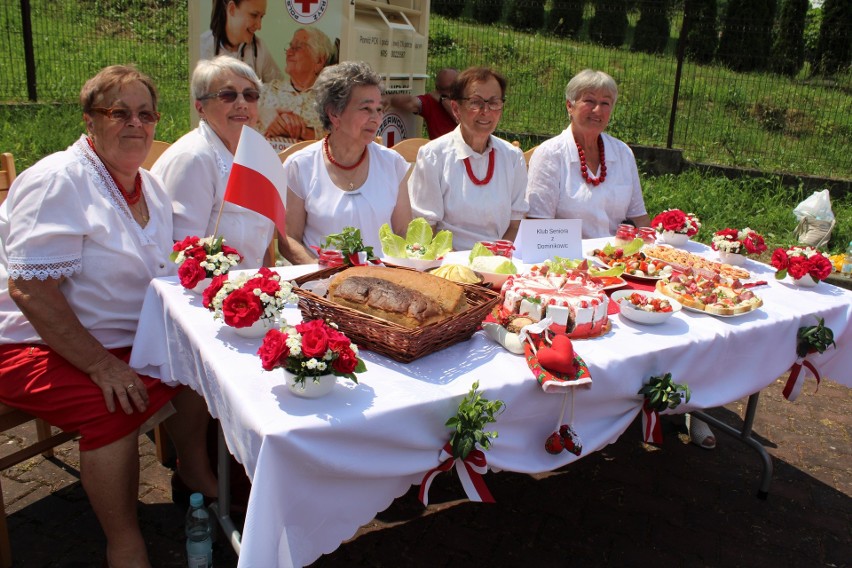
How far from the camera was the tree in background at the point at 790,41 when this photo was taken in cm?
970

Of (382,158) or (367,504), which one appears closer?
(367,504)

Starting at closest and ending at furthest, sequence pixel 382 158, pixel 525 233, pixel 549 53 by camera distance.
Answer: pixel 525 233 < pixel 382 158 < pixel 549 53

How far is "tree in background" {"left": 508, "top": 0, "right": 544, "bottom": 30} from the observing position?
16406mm

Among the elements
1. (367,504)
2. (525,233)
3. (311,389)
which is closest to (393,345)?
(311,389)

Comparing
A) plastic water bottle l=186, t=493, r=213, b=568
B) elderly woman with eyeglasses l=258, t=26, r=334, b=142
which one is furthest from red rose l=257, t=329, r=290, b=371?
elderly woman with eyeglasses l=258, t=26, r=334, b=142

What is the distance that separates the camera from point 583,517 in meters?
3.01

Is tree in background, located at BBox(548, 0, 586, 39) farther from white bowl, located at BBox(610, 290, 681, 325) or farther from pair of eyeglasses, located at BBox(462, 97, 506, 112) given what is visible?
white bowl, located at BBox(610, 290, 681, 325)

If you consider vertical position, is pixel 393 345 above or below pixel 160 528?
above

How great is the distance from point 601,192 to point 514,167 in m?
0.53

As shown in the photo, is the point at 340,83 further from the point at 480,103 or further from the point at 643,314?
the point at 643,314

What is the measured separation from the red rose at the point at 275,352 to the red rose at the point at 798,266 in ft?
7.38

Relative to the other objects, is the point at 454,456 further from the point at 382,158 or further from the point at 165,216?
the point at 382,158

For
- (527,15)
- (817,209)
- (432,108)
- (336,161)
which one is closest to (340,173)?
(336,161)

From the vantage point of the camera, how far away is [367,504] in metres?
1.79
